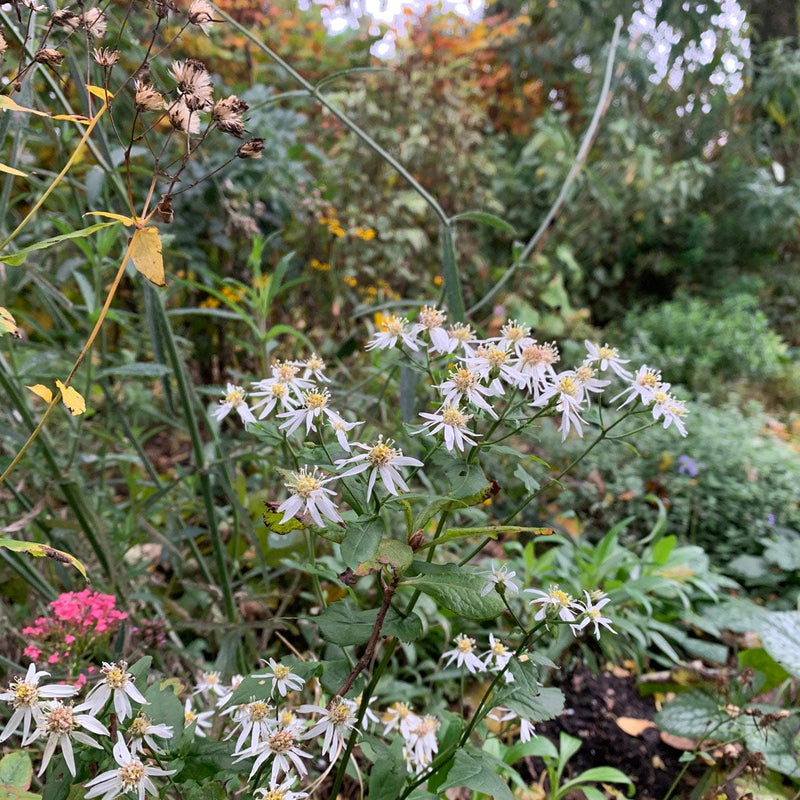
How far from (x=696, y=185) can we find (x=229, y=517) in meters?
3.75

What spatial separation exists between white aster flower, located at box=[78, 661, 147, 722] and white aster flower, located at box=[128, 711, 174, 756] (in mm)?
11

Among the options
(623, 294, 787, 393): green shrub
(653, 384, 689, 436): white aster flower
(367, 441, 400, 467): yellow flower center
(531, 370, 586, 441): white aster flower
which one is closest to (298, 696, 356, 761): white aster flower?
(367, 441, 400, 467): yellow flower center

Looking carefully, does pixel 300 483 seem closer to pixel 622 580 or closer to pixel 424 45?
pixel 622 580

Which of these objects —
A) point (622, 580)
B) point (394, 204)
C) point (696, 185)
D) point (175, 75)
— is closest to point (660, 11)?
point (394, 204)

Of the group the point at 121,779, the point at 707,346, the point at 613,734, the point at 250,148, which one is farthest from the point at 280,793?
the point at 707,346

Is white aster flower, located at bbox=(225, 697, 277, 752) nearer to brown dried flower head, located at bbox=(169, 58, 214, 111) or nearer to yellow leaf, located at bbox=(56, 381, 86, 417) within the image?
yellow leaf, located at bbox=(56, 381, 86, 417)

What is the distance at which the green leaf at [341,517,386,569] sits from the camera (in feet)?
1.74

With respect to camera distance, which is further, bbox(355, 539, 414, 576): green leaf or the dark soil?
the dark soil

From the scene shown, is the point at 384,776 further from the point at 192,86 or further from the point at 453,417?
the point at 192,86

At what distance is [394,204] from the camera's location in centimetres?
300

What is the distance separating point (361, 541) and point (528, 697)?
28cm

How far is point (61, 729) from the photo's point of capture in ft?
1.67

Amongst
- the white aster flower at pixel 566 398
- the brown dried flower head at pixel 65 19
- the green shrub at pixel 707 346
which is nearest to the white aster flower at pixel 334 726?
the white aster flower at pixel 566 398

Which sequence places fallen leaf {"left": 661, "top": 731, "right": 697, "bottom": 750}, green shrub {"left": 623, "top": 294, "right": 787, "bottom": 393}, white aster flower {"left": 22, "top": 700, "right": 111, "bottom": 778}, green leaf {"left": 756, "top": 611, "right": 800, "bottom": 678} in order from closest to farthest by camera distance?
white aster flower {"left": 22, "top": 700, "right": 111, "bottom": 778} → green leaf {"left": 756, "top": 611, "right": 800, "bottom": 678} → fallen leaf {"left": 661, "top": 731, "right": 697, "bottom": 750} → green shrub {"left": 623, "top": 294, "right": 787, "bottom": 393}
